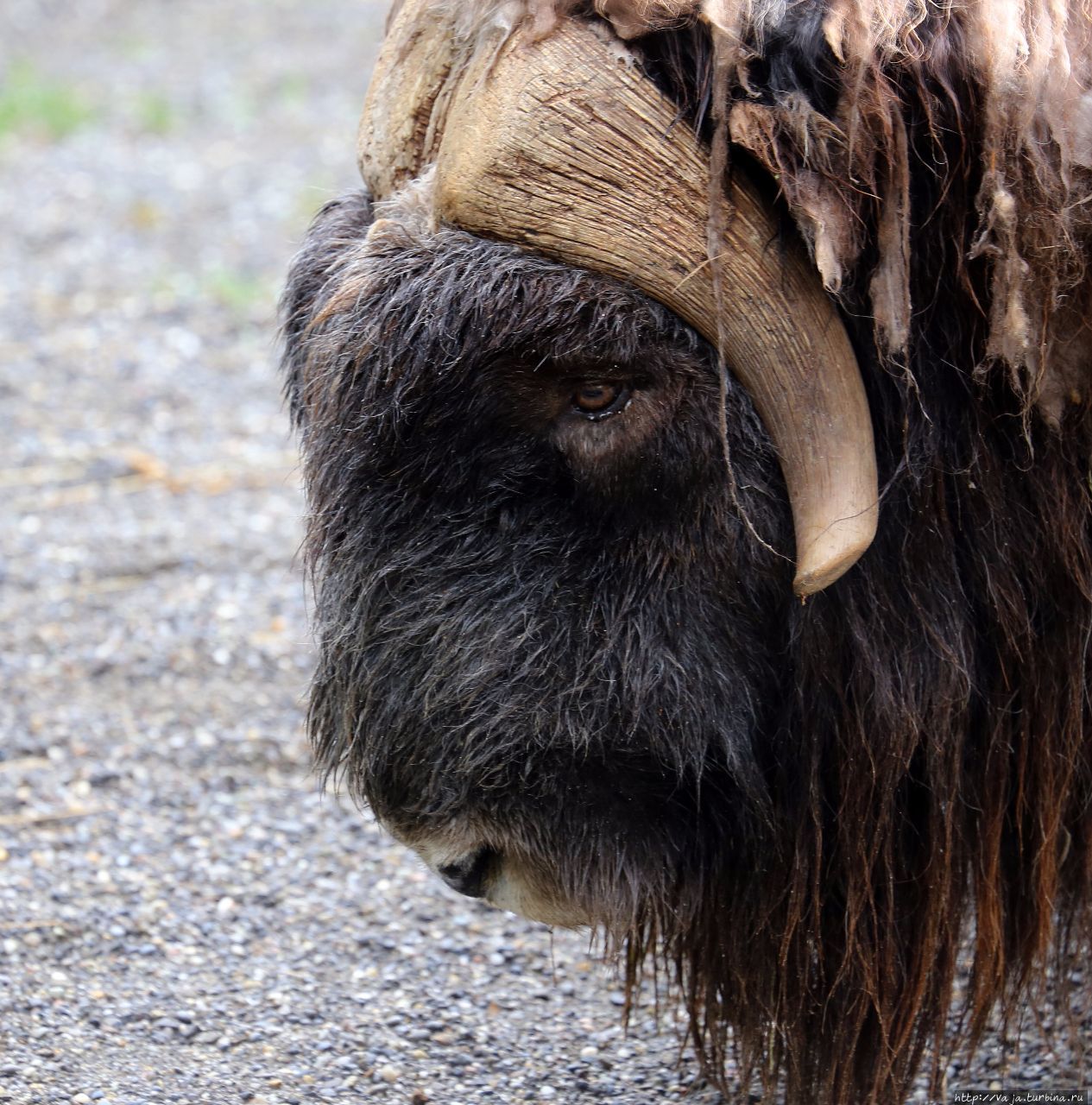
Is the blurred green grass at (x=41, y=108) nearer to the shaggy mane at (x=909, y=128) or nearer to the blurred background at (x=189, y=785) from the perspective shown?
the blurred background at (x=189, y=785)

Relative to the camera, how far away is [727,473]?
5.37 feet

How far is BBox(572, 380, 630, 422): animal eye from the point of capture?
1.62 metres

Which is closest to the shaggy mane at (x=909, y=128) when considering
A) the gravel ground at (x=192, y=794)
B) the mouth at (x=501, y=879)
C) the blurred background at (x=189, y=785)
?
the mouth at (x=501, y=879)

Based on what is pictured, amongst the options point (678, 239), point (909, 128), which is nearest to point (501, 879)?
point (678, 239)

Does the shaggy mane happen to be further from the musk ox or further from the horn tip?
the horn tip

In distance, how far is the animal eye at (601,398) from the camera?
162 centimetres

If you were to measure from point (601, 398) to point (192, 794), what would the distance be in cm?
156

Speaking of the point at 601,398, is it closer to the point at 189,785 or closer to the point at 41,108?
the point at 189,785

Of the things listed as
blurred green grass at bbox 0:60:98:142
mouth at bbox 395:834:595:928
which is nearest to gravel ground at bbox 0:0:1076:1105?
mouth at bbox 395:834:595:928

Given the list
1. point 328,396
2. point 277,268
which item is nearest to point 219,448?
point 277,268

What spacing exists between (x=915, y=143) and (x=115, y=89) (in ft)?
25.6

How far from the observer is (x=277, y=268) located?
6066 mm

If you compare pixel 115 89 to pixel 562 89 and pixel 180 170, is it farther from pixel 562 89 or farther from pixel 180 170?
pixel 562 89

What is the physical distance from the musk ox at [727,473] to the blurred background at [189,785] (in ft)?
1.62
